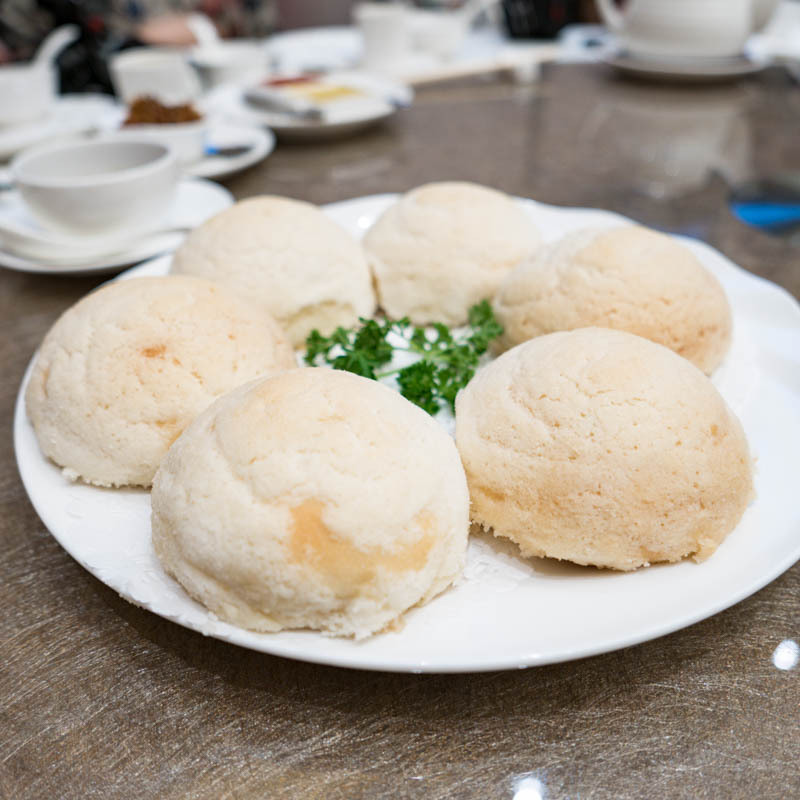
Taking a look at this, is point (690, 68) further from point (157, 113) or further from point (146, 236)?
point (146, 236)

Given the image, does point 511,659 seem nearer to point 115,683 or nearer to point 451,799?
point 451,799

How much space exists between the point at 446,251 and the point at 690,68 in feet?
6.35

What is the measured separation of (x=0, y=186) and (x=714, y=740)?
1.74 metres

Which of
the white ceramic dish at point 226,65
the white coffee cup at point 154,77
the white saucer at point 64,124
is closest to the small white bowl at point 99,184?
the white saucer at point 64,124

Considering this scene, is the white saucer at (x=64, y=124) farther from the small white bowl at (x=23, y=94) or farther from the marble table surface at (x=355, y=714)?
the marble table surface at (x=355, y=714)

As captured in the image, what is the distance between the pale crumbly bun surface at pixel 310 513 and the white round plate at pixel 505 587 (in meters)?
0.02

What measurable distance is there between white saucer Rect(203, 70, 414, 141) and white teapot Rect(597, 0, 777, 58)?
97cm

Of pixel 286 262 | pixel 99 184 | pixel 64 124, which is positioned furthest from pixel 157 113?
pixel 286 262

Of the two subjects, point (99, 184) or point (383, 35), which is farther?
point (383, 35)

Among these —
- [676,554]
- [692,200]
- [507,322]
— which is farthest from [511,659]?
[692,200]

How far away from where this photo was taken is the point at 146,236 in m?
1.39

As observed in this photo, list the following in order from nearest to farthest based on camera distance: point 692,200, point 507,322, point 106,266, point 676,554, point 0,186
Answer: point 676,554
point 507,322
point 106,266
point 0,186
point 692,200

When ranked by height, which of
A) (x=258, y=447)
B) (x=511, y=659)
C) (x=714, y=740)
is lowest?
(x=714, y=740)

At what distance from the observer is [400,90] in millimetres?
2363
